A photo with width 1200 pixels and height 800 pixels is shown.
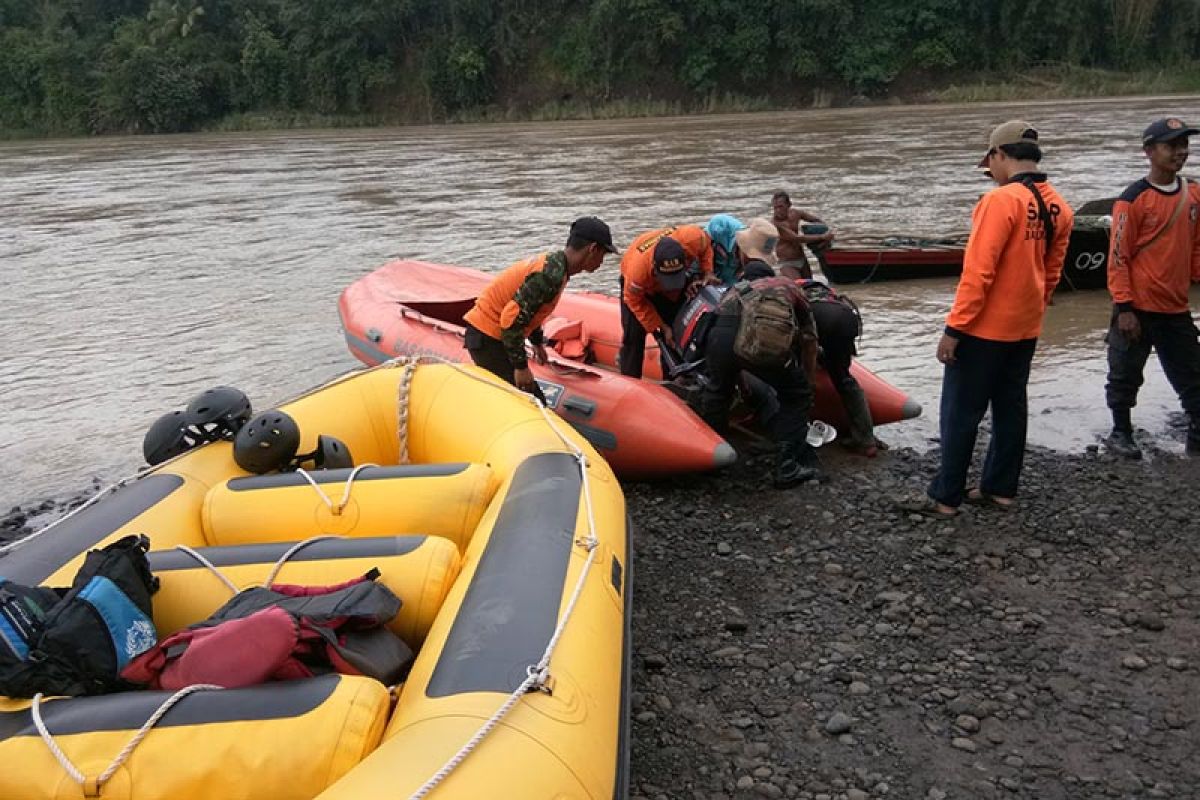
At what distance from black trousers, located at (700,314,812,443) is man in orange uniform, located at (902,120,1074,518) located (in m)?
0.75

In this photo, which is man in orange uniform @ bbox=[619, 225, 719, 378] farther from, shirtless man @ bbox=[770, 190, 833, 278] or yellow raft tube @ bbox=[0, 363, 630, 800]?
shirtless man @ bbox=[770, 190, 833, 278]

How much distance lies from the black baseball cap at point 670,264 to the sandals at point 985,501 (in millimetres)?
1794

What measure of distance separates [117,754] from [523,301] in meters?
2.86

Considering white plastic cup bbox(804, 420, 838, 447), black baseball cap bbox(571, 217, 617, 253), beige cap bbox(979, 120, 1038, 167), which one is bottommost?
white plastic cup bbox(804, 420, 838, 447)

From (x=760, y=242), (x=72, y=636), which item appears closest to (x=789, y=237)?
(x=760, y=242)

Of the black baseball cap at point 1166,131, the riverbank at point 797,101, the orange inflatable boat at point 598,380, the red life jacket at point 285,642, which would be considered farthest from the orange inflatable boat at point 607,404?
the riverbank at point 797,101

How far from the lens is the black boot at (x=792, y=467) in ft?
15.6

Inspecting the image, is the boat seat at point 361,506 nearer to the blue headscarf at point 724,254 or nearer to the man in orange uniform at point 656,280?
the man in orange uniform at point 656,280

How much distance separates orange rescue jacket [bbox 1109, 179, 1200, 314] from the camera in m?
4.43

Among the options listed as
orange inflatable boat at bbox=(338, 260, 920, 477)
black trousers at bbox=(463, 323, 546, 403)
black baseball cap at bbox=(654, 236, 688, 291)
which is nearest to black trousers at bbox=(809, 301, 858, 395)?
orange inflatable boat at bbox=(338, 260, 920, 477)

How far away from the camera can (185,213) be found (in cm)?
1686

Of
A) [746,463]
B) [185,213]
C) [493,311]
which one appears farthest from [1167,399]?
[185,213]

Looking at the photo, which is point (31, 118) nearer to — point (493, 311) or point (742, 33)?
point (742, 33)

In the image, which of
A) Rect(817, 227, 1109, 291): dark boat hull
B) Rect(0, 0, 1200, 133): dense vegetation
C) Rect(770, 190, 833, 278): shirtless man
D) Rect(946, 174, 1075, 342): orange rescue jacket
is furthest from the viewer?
Rect(0, 0, 1200, 133): dense vegetation
